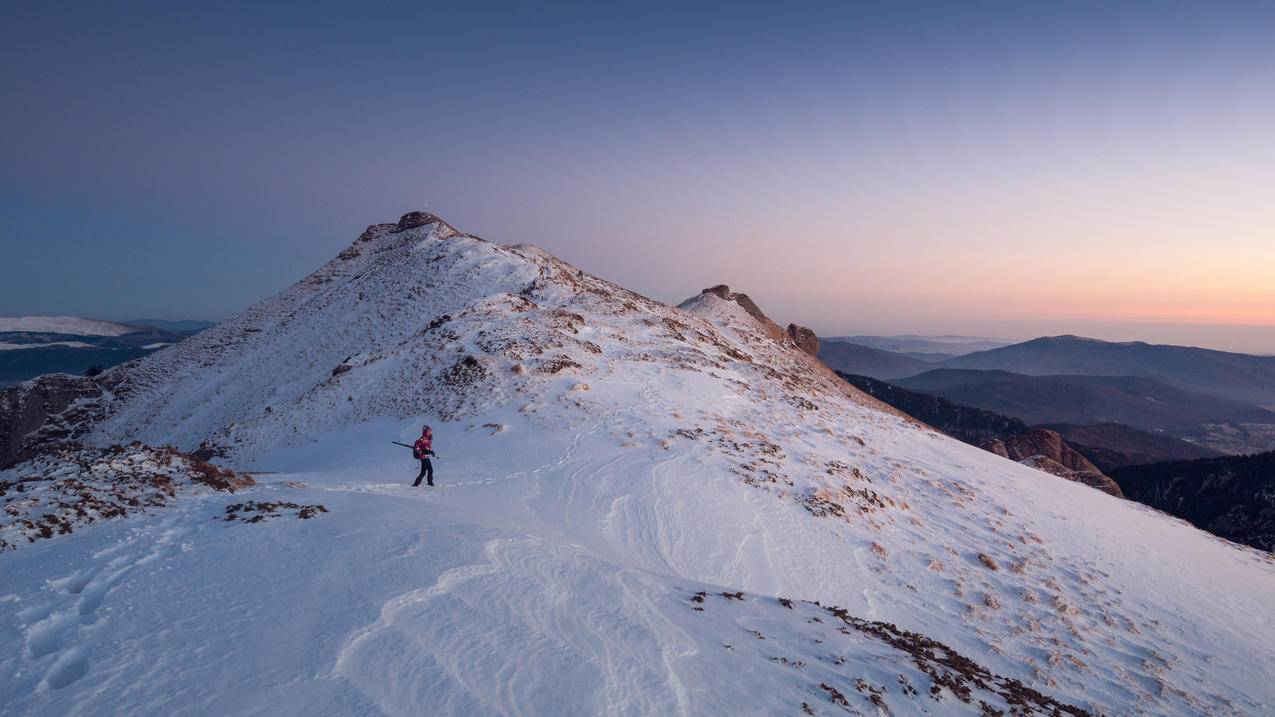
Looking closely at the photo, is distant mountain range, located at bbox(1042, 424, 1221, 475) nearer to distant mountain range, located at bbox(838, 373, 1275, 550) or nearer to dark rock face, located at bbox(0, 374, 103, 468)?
distant mountain range, located at bbox(838, 373, 1275, 550)

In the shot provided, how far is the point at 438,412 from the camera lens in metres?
21.2

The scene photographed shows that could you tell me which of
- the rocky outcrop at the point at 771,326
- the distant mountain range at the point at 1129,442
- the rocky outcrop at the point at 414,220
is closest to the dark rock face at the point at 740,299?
the rocky outcrop at the point at 771,326

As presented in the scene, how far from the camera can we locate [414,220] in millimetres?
59906

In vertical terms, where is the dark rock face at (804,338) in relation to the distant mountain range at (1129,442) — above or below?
above

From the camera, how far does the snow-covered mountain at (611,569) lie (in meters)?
5.25

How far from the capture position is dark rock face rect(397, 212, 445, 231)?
59.0 m

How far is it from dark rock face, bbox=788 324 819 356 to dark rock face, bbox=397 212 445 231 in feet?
143

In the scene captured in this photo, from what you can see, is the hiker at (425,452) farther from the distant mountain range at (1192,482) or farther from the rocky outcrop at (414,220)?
the rocky outcrop at (414,220)

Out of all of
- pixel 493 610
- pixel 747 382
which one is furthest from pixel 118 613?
pixel 747 382

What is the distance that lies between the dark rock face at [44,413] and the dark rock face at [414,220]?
1169 inches

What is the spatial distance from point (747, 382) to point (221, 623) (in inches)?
938

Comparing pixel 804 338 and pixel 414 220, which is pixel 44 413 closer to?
pixel 414 220

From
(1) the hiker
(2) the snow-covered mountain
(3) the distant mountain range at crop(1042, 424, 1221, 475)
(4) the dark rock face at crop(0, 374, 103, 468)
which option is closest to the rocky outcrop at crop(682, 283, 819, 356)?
(2) the snow-covered mountain

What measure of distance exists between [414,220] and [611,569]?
60.0 meters
